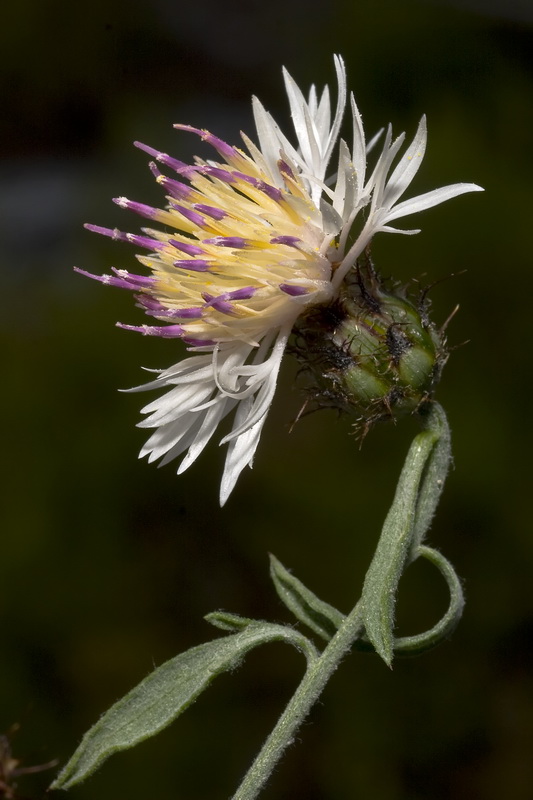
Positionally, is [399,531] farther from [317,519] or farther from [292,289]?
[317,519]

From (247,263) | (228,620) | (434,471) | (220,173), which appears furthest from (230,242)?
(228,620)

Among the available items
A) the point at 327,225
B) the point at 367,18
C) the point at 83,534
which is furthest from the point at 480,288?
the point at 327,225

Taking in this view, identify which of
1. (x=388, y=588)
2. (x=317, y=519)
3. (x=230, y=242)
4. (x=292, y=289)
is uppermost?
(x=230, y=242)

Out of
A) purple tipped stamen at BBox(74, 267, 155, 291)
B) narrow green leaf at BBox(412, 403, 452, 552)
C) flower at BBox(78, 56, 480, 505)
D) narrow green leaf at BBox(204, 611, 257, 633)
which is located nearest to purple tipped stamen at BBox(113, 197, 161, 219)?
flower at BBox(78, 56, 480, 505)

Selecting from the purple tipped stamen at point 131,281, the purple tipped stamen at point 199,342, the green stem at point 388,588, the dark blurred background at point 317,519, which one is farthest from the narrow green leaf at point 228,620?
the dark blurred background at point 317,519

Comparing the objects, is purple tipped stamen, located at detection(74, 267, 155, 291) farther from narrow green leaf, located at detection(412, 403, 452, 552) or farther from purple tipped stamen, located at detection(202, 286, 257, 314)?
narrow green leaf, located at detection(412, 403, 452, 552)

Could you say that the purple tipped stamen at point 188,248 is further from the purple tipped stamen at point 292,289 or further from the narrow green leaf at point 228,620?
the narrow green leaf at point 228,620

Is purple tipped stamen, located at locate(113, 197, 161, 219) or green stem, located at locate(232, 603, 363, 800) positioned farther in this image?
purple tipped stamen, located at locate(113, 197, 161, 219)
